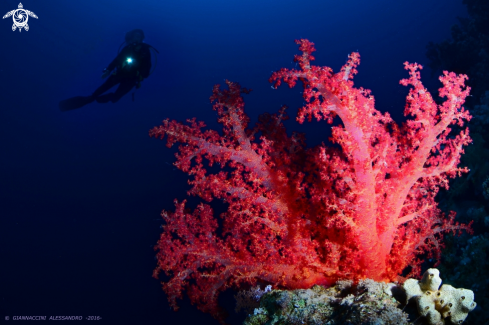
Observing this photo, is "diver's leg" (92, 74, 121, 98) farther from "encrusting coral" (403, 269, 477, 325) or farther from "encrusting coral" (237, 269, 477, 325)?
"encrusting coral" (403, 269, 477, 325)

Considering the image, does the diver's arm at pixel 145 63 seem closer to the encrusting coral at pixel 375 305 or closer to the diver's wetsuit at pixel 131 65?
the diver's wetsuit at pixel 131 65

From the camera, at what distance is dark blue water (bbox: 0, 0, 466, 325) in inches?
719

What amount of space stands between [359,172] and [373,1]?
84290 millimetres

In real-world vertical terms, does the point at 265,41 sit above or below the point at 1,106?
above

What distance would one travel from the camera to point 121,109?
64750 millimetres

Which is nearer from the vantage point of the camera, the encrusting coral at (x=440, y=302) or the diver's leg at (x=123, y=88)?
the encrusting coral at (x=440, y=302)

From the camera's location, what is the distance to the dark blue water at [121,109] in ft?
59.9

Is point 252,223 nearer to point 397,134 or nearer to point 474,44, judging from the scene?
point 397,134

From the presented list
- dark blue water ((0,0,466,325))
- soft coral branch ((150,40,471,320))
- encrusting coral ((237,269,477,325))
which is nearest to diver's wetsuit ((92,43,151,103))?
dark blue water ((0,0,466,325))

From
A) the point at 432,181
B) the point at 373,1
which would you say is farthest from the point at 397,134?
the point at 373,1

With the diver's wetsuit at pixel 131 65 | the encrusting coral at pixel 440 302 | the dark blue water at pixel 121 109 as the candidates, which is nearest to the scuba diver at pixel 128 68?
the diver's wetsuit at pixel 131 65

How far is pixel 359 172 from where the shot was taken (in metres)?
2.59

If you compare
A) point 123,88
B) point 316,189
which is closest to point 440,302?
point 316,189

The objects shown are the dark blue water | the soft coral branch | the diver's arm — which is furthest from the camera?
the dark blue water
